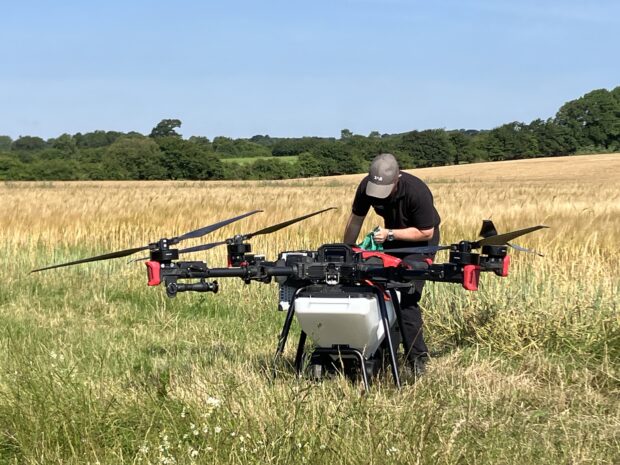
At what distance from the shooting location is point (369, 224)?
Answer: 45.7 feet

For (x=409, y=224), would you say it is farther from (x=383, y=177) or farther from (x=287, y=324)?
(x=287, y=324)

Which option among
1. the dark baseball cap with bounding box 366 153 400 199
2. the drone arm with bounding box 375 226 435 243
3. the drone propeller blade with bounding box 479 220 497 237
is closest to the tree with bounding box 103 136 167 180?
the drone arm with bounding box 375 226 435 243

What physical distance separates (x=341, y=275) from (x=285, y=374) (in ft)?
3.40

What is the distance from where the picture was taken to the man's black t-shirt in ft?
17.6

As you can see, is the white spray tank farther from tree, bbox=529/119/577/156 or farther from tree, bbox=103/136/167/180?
tree, bbox=529/119/577/156

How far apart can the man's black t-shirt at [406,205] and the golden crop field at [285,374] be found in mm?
1034

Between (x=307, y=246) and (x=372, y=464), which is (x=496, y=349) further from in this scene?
(x=307, y=246)

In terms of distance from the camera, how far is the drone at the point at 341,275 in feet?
12.4

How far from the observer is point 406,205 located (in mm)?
5395

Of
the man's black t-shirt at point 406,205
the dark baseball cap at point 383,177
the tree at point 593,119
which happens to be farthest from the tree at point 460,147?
the dark baseball cap at point 383,177

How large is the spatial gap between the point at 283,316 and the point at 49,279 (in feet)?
12.4

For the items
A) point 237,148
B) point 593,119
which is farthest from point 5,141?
point 593,119

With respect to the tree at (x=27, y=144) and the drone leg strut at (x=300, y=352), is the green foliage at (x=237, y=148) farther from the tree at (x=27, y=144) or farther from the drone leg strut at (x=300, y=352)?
the drone leg strut at (x=300, y=352)

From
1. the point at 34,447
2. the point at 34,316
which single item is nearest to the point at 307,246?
the point at 34,316
